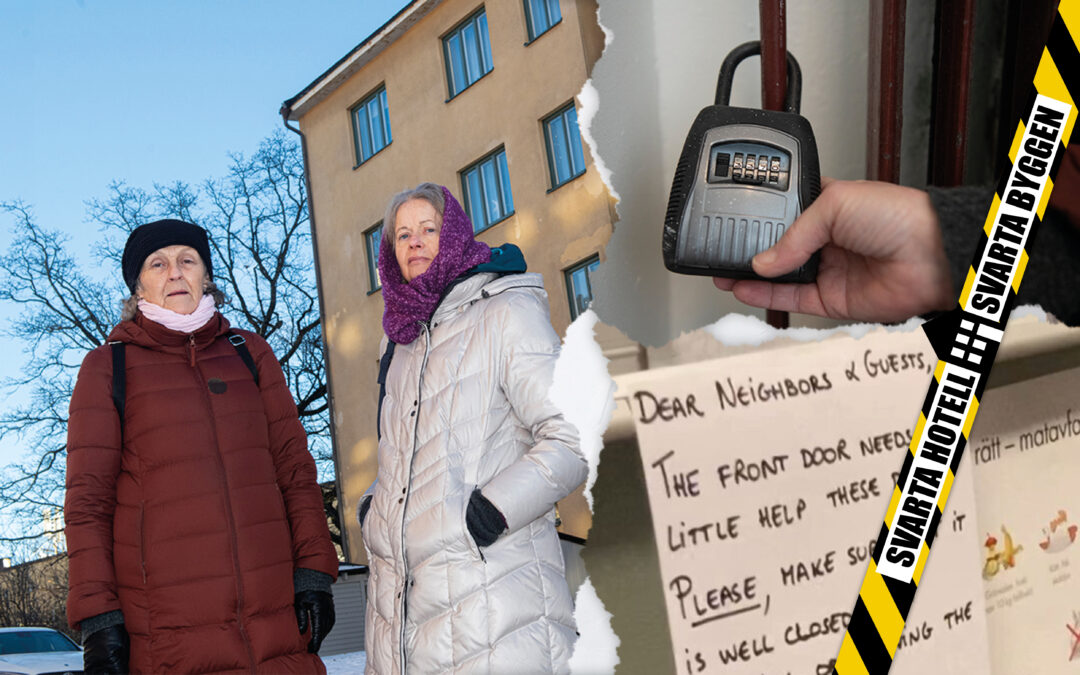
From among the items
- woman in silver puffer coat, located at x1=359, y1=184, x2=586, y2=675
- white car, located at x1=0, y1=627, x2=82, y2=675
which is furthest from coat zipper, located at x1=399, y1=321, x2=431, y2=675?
white car, located at x1=0, y1=627, x2=82, y2=675

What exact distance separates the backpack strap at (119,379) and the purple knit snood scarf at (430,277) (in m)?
0.38

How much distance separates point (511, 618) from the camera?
943mm

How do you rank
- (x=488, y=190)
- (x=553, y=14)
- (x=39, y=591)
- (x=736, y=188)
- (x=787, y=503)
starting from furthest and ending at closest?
(x=39, y=591), (x=488, y=190), (x=553, y=14), (x=787, y=503), (x=736, y=188)

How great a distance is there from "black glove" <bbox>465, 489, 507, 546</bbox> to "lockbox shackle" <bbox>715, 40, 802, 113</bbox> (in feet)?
1.55

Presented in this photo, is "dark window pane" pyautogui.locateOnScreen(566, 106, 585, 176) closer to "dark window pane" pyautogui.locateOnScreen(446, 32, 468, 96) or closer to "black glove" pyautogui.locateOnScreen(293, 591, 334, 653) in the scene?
"dark window pane" pyautogui.locateOnScreen(446, 32, 468, 96)

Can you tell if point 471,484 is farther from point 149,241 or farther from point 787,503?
point 149,241

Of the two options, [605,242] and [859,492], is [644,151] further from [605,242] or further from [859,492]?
[859,492]

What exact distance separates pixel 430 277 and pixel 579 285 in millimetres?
186

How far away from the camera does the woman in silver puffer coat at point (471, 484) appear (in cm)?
93

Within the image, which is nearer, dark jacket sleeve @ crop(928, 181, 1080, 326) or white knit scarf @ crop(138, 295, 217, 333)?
dark jacket sleeve @ crop(928, 181, 1080, 326)

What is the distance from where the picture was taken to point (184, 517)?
1135 mm

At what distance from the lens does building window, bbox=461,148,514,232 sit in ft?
3.97

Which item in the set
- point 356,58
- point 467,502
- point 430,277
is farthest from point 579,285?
point 356,58

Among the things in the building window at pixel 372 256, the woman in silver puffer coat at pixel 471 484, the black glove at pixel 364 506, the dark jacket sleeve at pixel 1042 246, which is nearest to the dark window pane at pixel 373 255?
the building window at pixel 372 256
